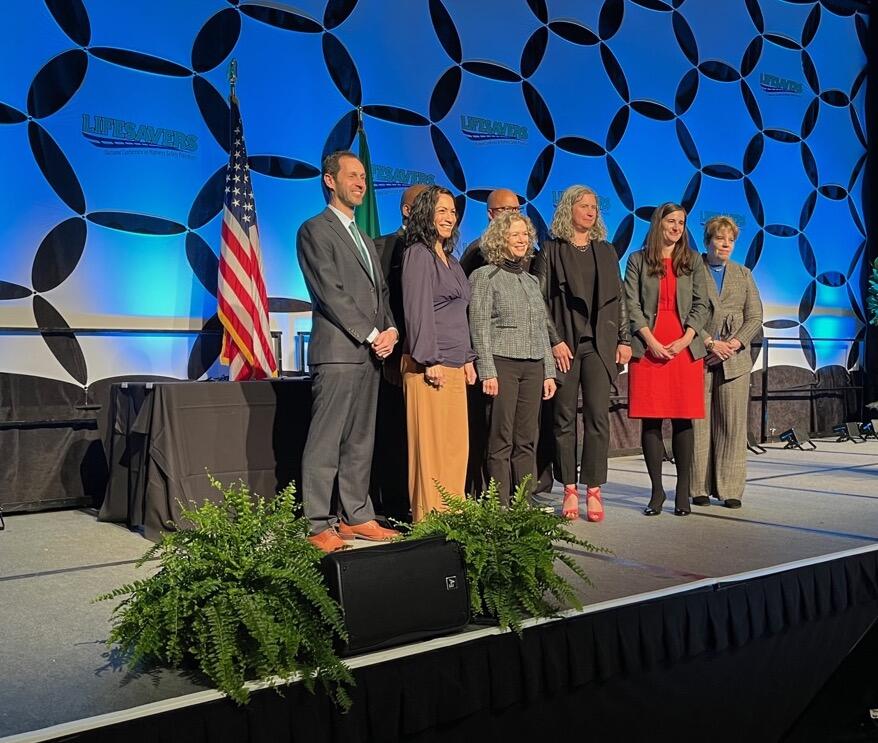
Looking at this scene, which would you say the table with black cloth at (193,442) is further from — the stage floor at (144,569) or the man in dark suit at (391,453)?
the man in dark suit at (391,453)

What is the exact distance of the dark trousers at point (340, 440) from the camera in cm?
362

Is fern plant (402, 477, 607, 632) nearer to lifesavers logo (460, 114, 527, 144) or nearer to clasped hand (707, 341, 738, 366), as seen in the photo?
clasped hand (707, 341, 738, 366)

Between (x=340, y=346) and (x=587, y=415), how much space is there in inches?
48.4

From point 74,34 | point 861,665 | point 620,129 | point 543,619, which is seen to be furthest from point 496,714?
point 620,129

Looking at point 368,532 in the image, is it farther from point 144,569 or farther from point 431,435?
point 144,569

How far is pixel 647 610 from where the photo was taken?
2.71 meters

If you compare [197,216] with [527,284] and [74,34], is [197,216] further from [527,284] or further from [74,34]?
[527,284]

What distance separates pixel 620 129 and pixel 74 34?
433 cm

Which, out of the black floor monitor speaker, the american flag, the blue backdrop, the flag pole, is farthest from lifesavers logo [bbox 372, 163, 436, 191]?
the black floor monitor speaker

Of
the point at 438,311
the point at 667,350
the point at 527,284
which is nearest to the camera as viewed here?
the point at 438,311

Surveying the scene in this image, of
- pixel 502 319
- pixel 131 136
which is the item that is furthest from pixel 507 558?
pixel 131 136

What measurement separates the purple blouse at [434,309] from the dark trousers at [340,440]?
240 millimetres

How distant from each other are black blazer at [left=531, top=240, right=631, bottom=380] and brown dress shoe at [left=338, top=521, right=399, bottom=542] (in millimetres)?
1117

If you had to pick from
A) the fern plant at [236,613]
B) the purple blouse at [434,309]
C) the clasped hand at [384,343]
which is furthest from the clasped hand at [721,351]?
the fern plant at [236,613]
